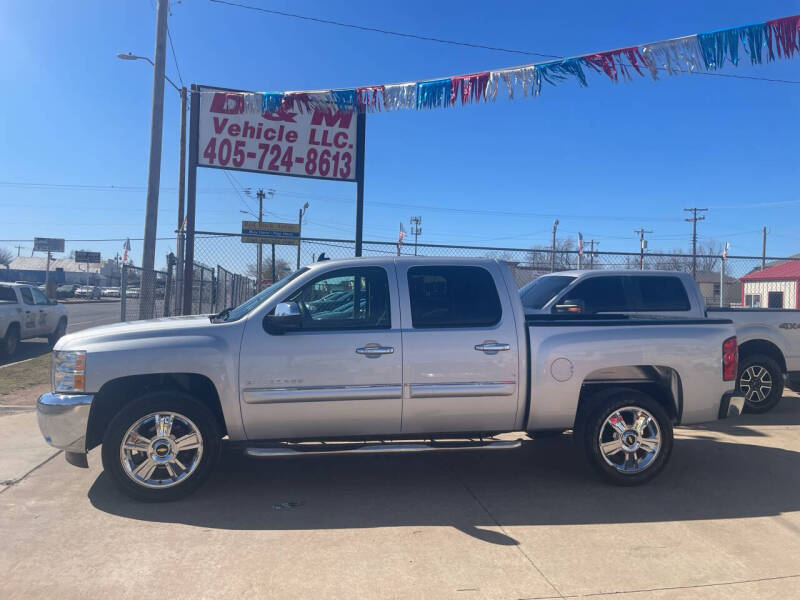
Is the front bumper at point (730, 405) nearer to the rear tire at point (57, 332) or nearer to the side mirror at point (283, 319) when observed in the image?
the side mirror at point (283, 319)

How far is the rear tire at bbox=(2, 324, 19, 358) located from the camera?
12.9m

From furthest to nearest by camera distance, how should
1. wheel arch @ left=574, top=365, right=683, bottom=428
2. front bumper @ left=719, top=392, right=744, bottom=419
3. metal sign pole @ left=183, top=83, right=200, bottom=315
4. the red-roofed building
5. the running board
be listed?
the red-roofed building, metal sign pole @ left=183, top=83, right=200, bottom=315, front bumper @ left=719, top=392, right=744, bottom=419, wheel arch @ left=574, top=365, right=683, bottom=428, the running board

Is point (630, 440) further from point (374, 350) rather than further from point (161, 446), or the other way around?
point (161, 446)

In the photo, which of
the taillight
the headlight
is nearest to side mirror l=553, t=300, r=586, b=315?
the taillight

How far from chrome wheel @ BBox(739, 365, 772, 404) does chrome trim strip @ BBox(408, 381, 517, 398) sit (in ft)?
16.5

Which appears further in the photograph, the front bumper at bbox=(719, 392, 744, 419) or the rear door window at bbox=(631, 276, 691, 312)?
the rear door window at bbox=(631, 276, 691, 312)

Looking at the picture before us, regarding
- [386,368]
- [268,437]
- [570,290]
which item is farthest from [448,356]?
[570,290]

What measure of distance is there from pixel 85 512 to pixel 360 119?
7.04 m

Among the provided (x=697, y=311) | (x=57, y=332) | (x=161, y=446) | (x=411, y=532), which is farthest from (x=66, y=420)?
(x=57, y=332)

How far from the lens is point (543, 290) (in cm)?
899

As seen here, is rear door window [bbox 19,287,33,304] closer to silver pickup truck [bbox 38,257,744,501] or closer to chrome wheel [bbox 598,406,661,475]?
silver pickup truck [bbox 38,257,744,501]

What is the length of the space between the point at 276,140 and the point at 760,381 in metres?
7.73

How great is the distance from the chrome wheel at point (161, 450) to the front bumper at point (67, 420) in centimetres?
33

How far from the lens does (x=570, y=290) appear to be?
841 cm
